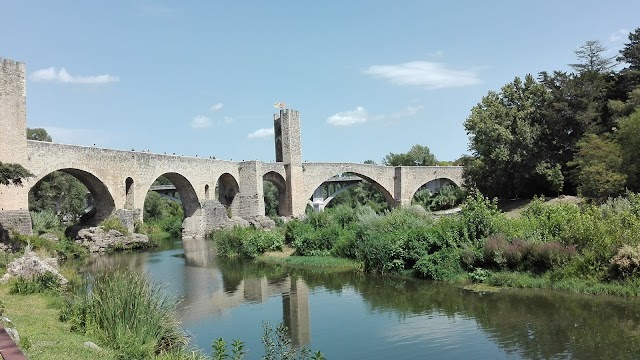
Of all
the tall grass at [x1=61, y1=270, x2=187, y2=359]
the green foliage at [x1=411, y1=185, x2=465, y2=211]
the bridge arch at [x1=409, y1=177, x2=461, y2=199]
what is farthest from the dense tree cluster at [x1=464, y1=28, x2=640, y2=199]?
the tall grass at [x1=61, y1=270, x2=187, y2=359]

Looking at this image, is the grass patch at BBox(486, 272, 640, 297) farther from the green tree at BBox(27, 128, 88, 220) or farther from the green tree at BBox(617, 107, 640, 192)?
the green tree at BBox(27, 128, 88, 220)

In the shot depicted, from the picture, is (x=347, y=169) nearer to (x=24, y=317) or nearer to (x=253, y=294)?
(x=253, y=294)

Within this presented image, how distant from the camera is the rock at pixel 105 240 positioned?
2589 centimetres

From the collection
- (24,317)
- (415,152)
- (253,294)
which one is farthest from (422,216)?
(415,152)

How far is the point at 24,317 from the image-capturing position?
9078mm

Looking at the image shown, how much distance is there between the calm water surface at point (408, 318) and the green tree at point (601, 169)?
11.7 meters

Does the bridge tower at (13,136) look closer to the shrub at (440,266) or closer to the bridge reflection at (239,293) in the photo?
the bridge reflection at (239,293)

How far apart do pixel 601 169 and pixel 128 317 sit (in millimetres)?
20825

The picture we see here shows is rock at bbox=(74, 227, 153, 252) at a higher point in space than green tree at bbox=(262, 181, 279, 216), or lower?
lower

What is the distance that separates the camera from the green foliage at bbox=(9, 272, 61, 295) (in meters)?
11.8

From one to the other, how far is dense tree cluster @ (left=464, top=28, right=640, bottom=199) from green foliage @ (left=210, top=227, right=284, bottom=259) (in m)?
14.4

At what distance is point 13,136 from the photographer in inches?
866

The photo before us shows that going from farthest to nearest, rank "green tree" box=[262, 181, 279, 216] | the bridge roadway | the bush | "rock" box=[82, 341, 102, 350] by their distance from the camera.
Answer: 1. "green tree" box=[262, 181, 279, 216]
2. the bridge roadway
3. the bush
4. "rock" box=[82, 341, 102, 350]

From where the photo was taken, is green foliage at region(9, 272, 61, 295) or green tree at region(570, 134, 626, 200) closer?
green foliage at region(9, 272, 61, 295)
